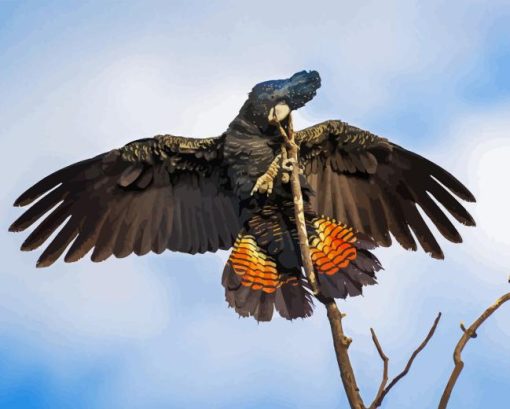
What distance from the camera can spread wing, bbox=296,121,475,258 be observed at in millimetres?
7637

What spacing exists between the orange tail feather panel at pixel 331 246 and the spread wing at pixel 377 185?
950 millimetres

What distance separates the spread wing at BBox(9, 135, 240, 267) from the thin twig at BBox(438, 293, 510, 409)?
392 cm

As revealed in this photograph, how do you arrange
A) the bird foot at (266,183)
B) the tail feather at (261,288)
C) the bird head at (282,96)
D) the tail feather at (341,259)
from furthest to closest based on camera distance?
the bird head at (282,96)
the bird foot at (266,183)
the tail feather at (261,288)
the tail feather at (341,259)

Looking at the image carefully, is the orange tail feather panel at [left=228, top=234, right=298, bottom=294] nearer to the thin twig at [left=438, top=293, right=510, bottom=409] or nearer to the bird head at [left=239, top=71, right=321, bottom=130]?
the bird head at [left=239, top=71, right=321, bottom=130]

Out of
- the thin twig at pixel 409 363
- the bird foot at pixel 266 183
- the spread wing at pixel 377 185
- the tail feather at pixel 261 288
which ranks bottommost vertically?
the thin twig at pixel 409 363

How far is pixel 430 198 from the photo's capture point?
7770 mm

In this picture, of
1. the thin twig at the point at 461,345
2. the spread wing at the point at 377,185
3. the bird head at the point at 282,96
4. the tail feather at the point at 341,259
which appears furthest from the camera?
the spread wing at the point at 377,185

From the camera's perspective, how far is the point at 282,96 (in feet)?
23.5

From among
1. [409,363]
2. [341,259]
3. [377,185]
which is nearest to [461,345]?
[409,363]

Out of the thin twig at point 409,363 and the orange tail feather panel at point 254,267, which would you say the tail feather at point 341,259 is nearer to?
the orange tail feather panel at point 254,267

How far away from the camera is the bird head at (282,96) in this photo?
7.12 m

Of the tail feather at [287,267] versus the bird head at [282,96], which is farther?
the bird head at [282,96]

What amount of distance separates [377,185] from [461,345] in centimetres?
398

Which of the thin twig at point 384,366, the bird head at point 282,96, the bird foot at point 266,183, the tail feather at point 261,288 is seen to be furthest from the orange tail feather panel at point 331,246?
the thin twig at point 384,366
